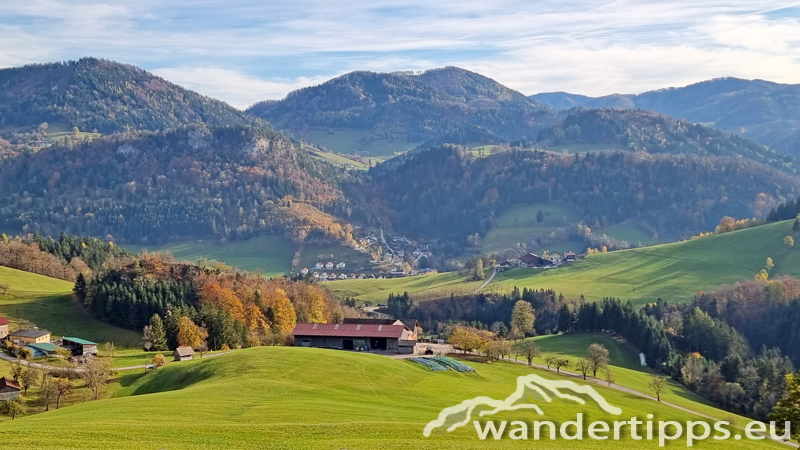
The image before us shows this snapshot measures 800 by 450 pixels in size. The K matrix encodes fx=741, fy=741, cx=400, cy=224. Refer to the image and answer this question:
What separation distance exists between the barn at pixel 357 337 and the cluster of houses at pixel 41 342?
97.7ft

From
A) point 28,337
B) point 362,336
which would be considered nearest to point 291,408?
point 362,336

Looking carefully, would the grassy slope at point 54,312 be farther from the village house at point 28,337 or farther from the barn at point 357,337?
the barn at point 357,337

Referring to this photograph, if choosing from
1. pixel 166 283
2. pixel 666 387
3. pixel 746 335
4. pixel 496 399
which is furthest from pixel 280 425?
pixel 746 335

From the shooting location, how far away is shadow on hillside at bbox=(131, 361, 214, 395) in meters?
77.4

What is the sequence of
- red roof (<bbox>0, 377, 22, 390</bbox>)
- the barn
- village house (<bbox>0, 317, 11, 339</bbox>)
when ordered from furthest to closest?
the barn → village house (<bbox>0, 317, 11, 339</bbox>) → red roof (<bbox>0, 377, 22, 390</bbox>)

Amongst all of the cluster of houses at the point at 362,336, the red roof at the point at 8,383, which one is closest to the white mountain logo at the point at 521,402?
the cluster of houses at the point at 362,336

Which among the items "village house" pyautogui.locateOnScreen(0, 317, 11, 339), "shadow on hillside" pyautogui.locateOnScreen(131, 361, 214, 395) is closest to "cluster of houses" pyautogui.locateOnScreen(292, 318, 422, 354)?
"shadow on hillside" pyautogui.locateOnScreen(131, 361, 214, 395)

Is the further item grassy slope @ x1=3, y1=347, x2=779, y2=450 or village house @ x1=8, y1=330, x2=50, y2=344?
village house @ x1=8, y1=330, x2=50, y2=344

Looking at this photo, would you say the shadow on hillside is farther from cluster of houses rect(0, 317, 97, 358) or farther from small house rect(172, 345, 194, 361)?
cluster of houses rect(0, 317, 97, 358)

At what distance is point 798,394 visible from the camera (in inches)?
1973

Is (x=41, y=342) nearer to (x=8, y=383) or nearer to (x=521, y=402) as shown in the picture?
(x=8, y=383)

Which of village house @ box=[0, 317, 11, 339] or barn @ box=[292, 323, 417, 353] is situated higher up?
village house @ box=[0, 317, 11, 339]

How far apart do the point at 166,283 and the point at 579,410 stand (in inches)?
3440

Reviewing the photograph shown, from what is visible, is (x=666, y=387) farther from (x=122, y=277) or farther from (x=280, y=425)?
(x=122, y=277)
